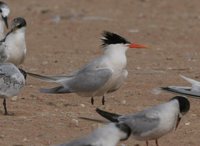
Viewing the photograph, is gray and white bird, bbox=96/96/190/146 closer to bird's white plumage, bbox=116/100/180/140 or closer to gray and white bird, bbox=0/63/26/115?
bird's white plumage, bbox=116/100/180/140

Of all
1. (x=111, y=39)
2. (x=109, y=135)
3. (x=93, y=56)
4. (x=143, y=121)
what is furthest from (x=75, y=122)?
(x=93, y=56)

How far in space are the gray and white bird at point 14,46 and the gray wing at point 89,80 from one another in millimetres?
1371

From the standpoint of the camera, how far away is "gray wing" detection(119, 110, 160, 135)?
783cm

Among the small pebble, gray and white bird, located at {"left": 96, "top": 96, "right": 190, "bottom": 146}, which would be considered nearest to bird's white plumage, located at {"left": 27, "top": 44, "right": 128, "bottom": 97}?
the small pebble

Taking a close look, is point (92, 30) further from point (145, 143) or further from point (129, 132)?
point (129, 132)

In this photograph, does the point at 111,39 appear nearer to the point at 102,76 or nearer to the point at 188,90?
the point at 102,76

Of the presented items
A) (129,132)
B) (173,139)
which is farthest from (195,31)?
(129,132)

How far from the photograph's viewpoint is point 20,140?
27.2ft

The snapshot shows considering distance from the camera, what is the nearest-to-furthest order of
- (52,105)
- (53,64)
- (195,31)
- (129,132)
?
(129,132) → (52,105) → (53,64) → (195,31)

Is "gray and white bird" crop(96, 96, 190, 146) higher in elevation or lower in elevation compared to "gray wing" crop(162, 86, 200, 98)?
higher

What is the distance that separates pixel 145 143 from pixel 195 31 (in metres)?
7.75

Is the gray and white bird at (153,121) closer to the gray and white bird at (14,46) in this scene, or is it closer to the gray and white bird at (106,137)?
the gray and white bird at (106,137)

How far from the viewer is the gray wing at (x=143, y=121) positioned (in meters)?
7.83

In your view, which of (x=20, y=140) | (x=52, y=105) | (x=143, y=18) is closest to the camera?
(x=20, y=140)
